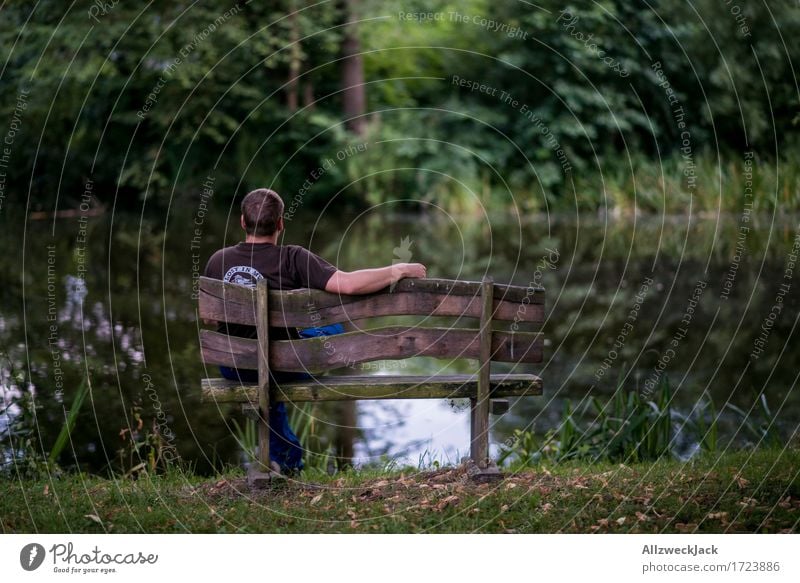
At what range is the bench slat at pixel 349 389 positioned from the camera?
4.73m

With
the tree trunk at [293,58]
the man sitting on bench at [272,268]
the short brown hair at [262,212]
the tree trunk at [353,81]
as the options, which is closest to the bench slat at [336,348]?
the man sitting on bench at [272,268]

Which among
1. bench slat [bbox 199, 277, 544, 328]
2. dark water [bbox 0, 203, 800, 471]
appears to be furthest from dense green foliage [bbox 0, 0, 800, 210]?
bench slat [bbox 199, 277, 544, 328]

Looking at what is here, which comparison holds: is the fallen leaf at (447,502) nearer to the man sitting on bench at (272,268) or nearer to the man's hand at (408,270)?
the man sitting on bench at (272,268)

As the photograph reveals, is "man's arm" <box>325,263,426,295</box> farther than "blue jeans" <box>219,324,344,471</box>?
No

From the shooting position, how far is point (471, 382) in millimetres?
4938

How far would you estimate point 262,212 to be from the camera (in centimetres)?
484

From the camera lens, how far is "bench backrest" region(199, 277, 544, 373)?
15.5 ft

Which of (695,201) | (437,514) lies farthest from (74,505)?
(695,201)

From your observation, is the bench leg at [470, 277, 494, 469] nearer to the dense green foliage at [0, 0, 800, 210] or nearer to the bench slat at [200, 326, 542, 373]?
the bench slat at [200, 326, 542, 373]

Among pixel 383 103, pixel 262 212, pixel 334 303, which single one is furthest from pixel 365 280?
pixel 383 103

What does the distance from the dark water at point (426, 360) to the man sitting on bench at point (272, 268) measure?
1.26 metres

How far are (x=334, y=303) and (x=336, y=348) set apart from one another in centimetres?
23

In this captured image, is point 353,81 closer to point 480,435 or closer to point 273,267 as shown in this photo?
point 273,267
